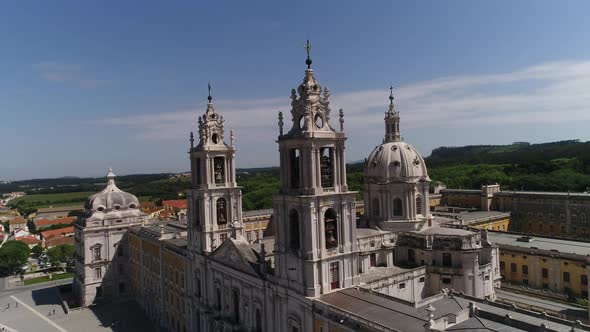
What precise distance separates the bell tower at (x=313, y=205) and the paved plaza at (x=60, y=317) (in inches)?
1202

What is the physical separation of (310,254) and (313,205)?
3002 mm

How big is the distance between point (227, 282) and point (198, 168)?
11437mm

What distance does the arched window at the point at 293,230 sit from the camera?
93.2 feet

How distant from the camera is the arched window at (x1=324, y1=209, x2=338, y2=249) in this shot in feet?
91.4

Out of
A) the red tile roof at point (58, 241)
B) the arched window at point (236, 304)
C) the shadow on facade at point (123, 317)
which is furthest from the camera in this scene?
the red tile roof at point (58, 241)

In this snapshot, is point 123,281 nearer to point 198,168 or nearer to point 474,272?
point 198,168

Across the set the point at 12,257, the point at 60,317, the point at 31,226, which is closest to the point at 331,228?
the point at 60,317

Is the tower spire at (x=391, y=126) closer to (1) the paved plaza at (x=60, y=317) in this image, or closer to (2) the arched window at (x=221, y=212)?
(2) the arched window at (x=221, y=212)

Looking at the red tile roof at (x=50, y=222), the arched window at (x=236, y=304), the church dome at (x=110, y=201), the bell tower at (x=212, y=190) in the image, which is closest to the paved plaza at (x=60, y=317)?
the church dome at (x=110, y=201)

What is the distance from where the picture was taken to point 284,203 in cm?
2848

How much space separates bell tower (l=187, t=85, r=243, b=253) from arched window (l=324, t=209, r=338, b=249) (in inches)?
574

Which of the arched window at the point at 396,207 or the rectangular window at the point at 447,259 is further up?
the arched window at the point at 396,207

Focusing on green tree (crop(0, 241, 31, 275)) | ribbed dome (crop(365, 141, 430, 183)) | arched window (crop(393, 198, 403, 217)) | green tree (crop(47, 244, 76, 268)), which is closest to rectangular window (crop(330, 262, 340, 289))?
arched window (crop(393, 198, 403, 217))

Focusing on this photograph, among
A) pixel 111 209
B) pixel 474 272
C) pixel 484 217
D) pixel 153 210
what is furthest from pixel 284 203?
pixel 153 210
